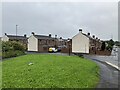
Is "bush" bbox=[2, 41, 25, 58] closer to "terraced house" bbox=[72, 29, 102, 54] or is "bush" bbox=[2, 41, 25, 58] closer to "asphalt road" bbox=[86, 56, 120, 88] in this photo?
"terraced house" bbox=[72, 29, 102, 54]

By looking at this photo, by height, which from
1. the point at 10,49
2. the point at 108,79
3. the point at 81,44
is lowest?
the point at 108,79

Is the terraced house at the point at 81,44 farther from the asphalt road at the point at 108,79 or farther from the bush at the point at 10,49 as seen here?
the asphalt road at the point at 108,79

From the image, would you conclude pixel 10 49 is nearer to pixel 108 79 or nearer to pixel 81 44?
pixel 81 44

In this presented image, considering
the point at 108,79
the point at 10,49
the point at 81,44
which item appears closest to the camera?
the point at 108,79

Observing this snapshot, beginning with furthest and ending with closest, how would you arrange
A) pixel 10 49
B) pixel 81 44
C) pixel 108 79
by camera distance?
pixel 81 44, pixel 10 49, pixel 108 79

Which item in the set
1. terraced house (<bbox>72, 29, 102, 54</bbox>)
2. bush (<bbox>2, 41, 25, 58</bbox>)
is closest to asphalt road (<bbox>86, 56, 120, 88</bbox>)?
bush (<bbox>2, 41, 25, 58</bbox>)

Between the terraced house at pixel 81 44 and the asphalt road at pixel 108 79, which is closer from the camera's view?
the asphalt road at pixel 108 79

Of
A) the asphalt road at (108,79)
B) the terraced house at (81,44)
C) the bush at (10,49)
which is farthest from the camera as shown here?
the terraced house at (81,44)

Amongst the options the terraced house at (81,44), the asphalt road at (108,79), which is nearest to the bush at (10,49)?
the terraced house at (81,44)

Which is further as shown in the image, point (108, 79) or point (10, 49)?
point (10, 49)

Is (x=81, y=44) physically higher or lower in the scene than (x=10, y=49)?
higher

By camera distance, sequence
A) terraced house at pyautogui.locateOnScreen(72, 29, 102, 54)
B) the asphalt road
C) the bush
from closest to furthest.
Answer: the asphalt road → the bush → terraced house at pyautogui.locateOnScreen(72, 29, 102, 54)

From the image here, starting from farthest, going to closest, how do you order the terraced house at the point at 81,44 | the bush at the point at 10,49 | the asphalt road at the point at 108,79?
the terraced house at the point at 81,44 < the bush at the point at 10,49 < the asphalt road at the point at 108,79

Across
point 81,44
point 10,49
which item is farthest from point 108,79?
point 81,44
